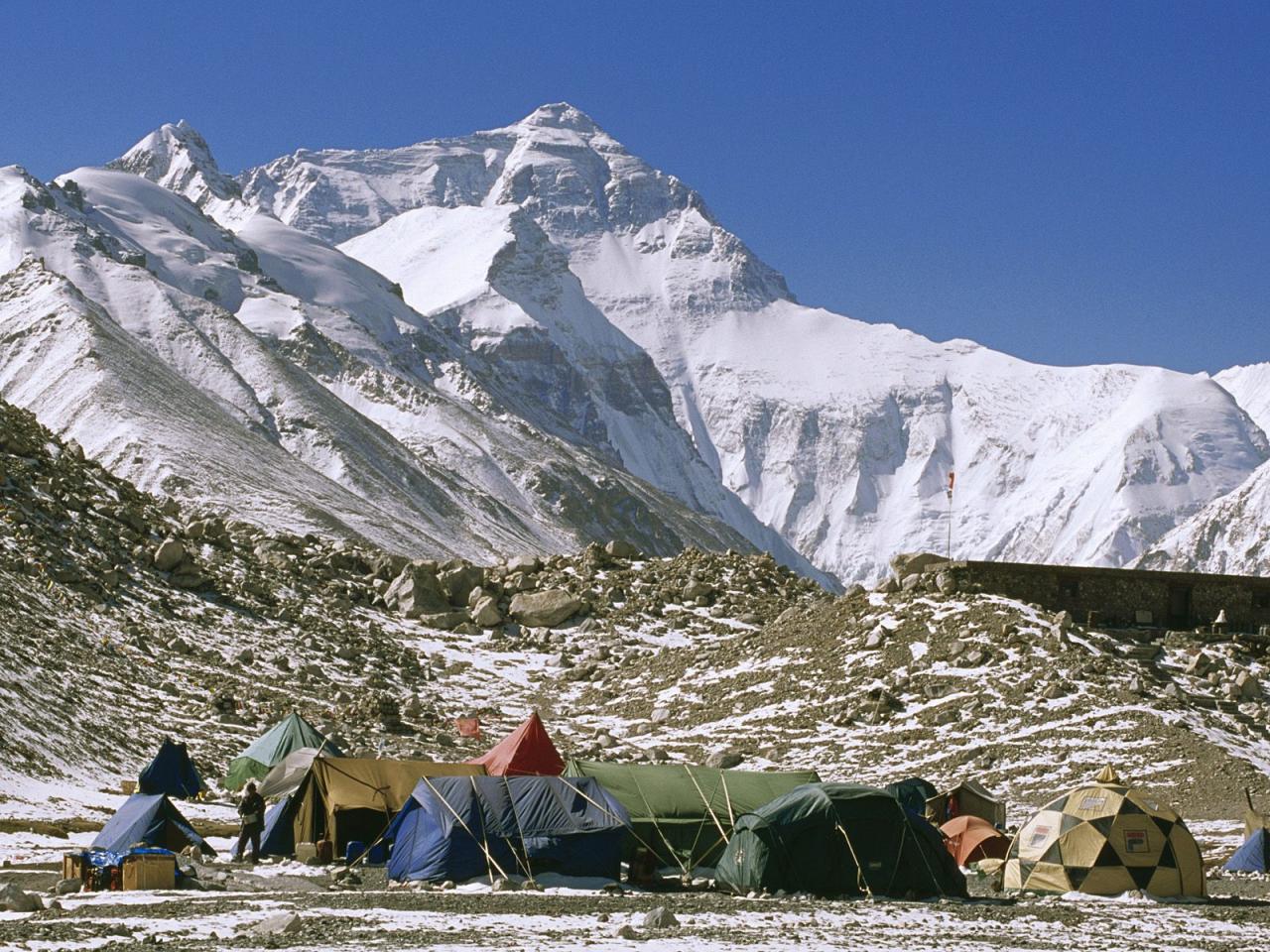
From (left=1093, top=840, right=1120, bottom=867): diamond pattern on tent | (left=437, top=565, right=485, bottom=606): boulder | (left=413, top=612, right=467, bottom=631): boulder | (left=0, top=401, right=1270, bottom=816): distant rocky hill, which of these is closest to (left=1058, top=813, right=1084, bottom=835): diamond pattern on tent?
(left=1093, top=840, right=1120, bottom=867): diamond pattern on tent

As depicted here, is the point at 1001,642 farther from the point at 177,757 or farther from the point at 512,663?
the point at 177,757

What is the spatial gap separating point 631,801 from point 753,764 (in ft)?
61.9

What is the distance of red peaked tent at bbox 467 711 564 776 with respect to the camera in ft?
130

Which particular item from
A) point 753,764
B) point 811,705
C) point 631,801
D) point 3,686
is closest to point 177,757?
point 3,686

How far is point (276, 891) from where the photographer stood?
101 ft

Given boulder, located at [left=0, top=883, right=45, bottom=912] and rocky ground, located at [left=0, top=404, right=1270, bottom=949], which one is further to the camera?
rocky ground, located at [left=0, top=404, right=1270, bottom=949]

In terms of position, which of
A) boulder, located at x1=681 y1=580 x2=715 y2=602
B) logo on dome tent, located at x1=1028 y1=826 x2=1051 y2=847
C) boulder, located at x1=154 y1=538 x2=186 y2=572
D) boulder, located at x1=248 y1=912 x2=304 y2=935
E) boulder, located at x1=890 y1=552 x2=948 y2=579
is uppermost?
boulder, located at x1=890 y1=552 x2=948 y2=579

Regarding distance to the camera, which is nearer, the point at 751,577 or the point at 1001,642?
the point at 1001,642

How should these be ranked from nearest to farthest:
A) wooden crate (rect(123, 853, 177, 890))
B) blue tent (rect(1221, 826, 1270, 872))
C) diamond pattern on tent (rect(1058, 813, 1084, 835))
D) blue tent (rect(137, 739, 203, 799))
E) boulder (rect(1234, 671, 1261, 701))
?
wooden crate (rect(123, 853, 177, 890)) → diamond pattern on tent (rect(1058, 813, 1084, 835)) → blue tent (rect(1221, 826, 1270, 872)) → blue tent (rect(137, 739, 203, 799)) → boulder (rect(1234, 671, 1261, 701))

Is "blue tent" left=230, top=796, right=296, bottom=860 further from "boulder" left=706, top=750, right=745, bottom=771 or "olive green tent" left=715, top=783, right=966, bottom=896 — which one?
"boulder" left=706, top=750, right=745, bottom=771

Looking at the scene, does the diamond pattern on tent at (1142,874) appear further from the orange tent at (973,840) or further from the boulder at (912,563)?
the boulder at (912,563)

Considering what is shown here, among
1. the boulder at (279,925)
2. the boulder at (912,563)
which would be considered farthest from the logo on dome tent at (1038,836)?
the boulder at (912,563)

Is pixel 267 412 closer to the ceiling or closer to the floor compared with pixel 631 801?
closer to the ceiling

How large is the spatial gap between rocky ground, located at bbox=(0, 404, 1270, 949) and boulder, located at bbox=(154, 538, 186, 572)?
0.44 feet
